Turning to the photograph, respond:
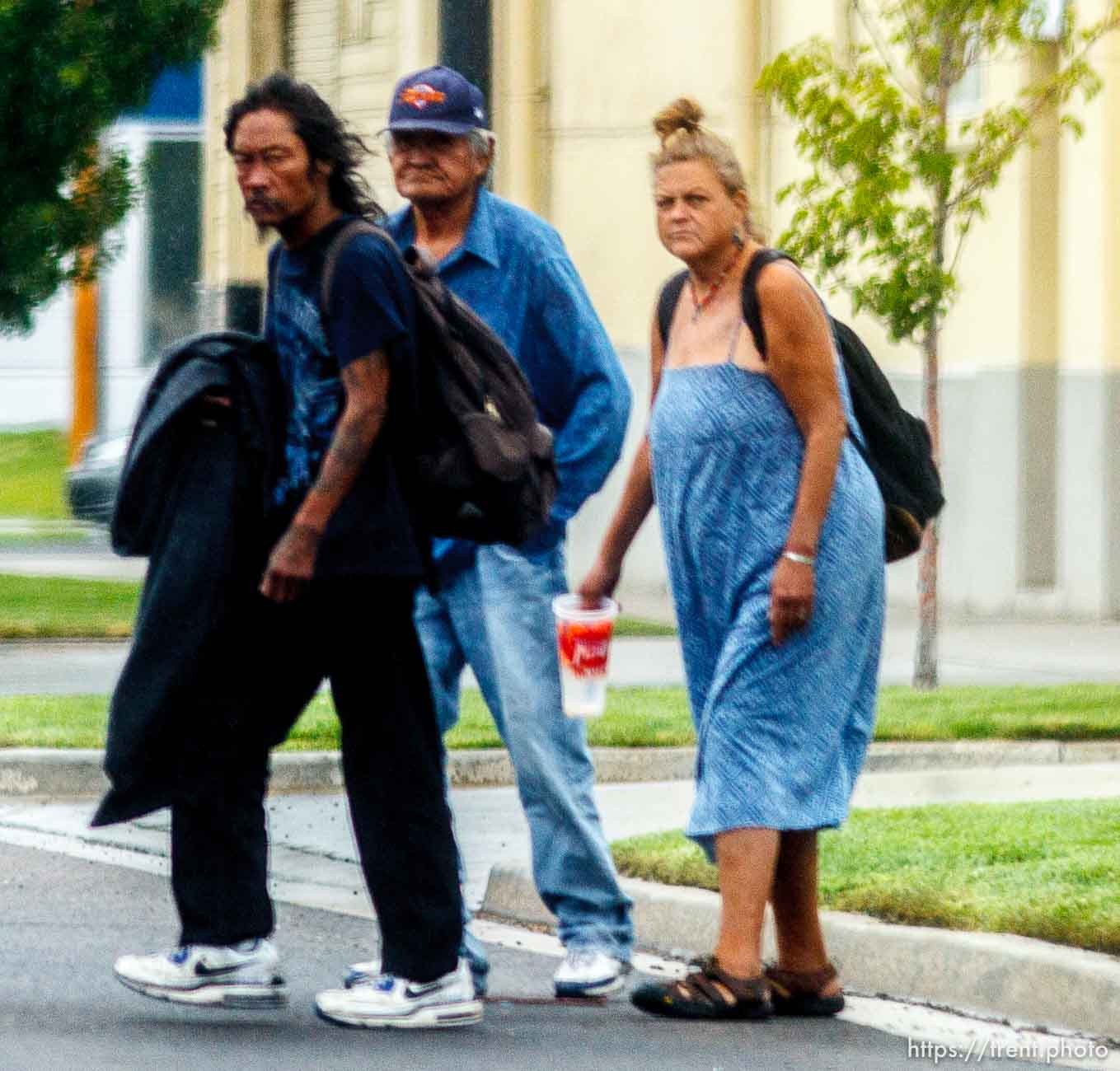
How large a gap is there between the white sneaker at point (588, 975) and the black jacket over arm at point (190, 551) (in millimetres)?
944

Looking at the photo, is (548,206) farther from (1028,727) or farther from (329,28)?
(1028,727)

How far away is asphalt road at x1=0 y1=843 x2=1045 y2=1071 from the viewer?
463 cm

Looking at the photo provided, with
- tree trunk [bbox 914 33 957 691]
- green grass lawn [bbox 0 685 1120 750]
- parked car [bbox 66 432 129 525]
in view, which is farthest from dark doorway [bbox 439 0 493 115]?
parked car [bbox 66 432 129 525]

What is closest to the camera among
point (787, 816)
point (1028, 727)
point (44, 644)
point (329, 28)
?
point (787, 816)

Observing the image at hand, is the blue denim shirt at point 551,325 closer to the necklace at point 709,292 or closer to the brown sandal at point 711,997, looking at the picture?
the necklace at point 709,292

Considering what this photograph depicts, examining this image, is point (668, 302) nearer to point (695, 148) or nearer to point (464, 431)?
point (695, 148)

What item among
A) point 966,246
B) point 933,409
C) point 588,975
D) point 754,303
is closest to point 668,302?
point 754,303

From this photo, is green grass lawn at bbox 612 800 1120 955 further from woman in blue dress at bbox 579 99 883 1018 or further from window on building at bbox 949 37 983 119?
window on building at bbox 949 37 983 119

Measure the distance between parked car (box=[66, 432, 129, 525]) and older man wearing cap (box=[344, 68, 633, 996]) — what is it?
62.1 ft

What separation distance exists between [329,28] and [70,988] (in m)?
18.3

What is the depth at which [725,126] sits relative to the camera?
62.6ft

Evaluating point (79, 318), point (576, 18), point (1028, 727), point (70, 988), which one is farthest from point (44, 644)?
point (79, 318)

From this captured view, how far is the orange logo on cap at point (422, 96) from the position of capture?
5.04m

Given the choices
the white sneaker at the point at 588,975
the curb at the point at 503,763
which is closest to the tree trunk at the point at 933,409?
the curb at the point at 503,763
